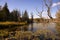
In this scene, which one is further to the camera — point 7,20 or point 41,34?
point 7,20

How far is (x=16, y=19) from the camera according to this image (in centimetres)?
2092

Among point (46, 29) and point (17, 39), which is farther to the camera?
point (46, 29)

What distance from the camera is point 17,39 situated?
6527mm

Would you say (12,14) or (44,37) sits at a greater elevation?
(12,14)

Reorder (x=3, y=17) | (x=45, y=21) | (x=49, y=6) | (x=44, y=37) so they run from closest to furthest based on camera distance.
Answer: (x=49, y=6) < (x=45, y=21) < (x=44, y=37) < (x=3, y=17)

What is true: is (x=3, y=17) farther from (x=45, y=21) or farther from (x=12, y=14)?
(x=45, y=21)

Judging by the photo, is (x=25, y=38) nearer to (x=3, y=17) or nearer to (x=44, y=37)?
(x=44, y=37)

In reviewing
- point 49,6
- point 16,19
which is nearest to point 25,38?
point 49,6

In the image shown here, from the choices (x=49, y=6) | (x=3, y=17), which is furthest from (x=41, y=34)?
(x=3, y=17)

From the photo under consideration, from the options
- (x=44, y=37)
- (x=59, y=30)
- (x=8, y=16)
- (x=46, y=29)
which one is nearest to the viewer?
(x=44, y=37)

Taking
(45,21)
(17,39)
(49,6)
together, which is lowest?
(17,39)

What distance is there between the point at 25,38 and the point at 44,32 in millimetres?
992

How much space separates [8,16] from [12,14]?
96cm

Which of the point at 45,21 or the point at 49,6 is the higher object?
the point at 49,6
